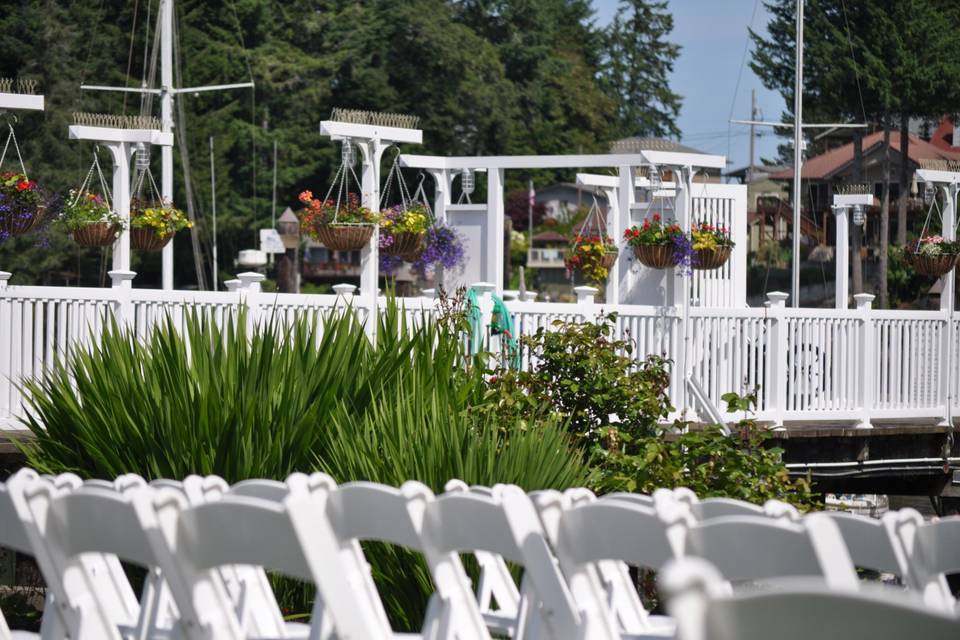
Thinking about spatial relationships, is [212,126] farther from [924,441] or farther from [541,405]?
[541,405]

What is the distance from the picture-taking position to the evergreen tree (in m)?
80.8

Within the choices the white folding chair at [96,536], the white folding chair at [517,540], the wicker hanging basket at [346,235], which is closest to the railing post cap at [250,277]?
the wicker hanging basket at [346,235]

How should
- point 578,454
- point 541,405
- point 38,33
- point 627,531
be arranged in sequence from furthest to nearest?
point 38,33, point 541,405, point 578,454, point 627,531

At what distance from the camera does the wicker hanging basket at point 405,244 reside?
47.6 ft

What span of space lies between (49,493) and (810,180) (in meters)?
65.3

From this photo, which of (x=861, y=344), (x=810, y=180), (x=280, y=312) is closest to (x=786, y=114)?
(x=810, y=180)

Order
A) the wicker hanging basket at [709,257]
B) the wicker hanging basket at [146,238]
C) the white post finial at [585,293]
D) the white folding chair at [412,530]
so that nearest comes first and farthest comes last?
the white folding chair at [412,530] → the white post finial at [585,293] → the wicker hanging basket at [146,238] → the wicker hanging basket at [709,257]

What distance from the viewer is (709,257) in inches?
582

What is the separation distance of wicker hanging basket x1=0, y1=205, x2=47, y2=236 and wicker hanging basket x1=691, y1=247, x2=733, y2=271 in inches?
258

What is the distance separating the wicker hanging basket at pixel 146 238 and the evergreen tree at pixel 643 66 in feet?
219

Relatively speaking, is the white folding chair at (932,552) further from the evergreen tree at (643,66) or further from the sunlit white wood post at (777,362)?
the evergreen tree at (643,66)

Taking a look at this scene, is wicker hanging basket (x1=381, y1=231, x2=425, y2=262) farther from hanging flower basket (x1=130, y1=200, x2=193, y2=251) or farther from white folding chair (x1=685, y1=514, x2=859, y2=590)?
white folding chair (x1=685, y1=514, x2=859, y2=590)

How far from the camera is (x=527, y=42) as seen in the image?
64.5 m

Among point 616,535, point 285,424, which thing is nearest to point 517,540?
point 616,535
